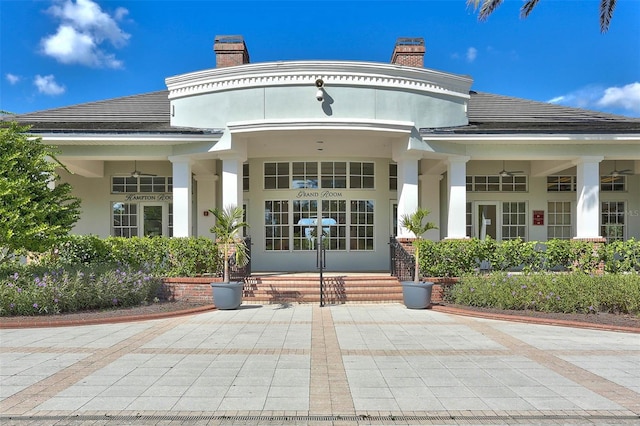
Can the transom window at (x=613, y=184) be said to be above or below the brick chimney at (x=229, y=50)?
below

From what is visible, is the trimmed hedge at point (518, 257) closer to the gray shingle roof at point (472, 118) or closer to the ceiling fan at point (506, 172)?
the gray shingle roof at point (472, 118)

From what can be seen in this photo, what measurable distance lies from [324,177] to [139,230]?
7.11 metres

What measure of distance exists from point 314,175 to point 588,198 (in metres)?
8.64

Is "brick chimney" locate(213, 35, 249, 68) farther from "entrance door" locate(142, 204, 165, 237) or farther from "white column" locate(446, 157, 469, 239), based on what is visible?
"white column" locate(446, 157, 469, 239)

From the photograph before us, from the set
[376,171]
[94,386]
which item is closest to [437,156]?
[376,171]

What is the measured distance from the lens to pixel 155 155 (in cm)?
1277

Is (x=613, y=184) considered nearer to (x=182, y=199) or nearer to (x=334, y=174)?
(x=334, y=174)

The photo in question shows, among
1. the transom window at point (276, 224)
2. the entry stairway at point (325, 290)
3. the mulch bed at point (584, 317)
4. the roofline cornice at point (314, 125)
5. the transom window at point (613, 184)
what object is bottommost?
the mulch bed at point (584, 317)

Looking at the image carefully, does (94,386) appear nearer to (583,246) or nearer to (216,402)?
(216,402)

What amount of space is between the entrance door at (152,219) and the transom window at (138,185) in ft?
1.98

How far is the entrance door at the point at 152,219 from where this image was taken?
16.0 meters

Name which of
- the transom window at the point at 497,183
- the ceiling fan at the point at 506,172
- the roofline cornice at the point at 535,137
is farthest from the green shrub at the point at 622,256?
the transom window at the point at 497,183

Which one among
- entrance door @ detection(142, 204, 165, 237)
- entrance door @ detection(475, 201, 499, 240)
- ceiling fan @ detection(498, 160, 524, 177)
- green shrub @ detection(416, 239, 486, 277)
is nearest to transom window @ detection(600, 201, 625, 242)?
ceiling fan @ detection(498, 160, 524, 177)

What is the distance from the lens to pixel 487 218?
16.4m
